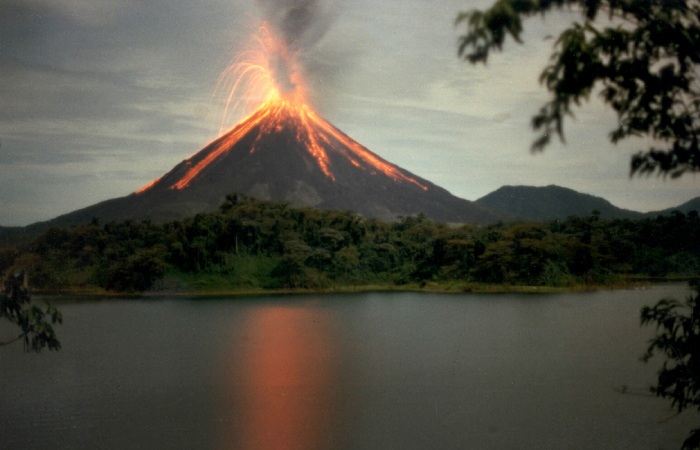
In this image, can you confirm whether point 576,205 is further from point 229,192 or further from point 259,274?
point 229,192

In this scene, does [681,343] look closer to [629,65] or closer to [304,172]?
[629,65]

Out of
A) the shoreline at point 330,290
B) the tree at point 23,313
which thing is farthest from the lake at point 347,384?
the tree at point 23,313

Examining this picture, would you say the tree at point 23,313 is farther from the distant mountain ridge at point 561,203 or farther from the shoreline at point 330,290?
the shoreline at point 330,290

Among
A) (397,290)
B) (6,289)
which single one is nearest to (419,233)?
(397,290)

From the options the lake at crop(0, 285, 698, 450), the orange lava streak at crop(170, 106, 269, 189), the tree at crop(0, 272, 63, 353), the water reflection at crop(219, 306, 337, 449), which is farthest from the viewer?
the orange lava streak at crop(170, 106, 269, 189)

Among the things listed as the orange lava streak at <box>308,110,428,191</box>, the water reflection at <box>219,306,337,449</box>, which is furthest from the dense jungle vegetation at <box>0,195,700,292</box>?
the orange lava streak at <box>308,110,428,191</box>

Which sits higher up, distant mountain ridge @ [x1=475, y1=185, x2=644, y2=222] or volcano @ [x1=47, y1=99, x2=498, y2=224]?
volcano @ [x1=47, y1=99, x2=498, y2=224]


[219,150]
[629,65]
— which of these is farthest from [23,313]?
[219,150]

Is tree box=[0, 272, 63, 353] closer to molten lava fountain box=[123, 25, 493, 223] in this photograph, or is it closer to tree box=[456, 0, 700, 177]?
tree box=[456, 0, 700, 177]
